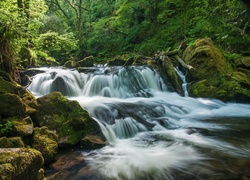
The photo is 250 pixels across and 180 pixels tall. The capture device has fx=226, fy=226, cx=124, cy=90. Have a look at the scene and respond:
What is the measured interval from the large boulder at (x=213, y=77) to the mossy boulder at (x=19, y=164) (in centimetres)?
854

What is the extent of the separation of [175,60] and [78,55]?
1336 centimetres

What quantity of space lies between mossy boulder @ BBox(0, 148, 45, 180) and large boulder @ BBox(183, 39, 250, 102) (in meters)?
8.54

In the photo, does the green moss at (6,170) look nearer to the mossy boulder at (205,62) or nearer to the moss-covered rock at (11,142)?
the moss-covered rock at (11,142)

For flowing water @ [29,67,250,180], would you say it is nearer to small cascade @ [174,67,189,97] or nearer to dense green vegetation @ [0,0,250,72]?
small cascade @ [174,67,189,97]

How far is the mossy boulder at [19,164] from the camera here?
2.56 metres

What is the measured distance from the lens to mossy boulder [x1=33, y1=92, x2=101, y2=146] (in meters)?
5.35

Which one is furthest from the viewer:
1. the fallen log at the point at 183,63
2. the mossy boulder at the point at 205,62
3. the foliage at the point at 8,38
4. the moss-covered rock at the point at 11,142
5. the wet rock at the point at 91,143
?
the fallen log at the point at 183,63

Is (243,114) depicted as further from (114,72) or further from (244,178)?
(114,72)

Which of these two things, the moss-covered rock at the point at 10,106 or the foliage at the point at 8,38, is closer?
the moss-covered rock at the point at 10,106

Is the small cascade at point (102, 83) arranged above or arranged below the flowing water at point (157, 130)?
above

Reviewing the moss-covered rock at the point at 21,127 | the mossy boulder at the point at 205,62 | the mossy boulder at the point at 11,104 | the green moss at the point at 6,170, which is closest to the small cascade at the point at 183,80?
the mossy boulder at the point at 205,62

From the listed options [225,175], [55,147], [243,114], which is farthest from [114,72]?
[225,175]

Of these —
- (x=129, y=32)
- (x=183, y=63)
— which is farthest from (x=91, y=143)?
(x=129, y=32)

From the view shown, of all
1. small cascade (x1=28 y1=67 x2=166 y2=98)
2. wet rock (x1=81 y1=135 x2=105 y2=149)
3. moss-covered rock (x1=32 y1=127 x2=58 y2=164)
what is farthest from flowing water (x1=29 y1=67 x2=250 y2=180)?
moss-covered rock (x1=32 y1=127 x2=58 y2=164)
